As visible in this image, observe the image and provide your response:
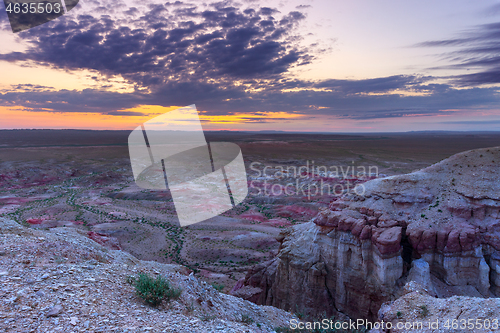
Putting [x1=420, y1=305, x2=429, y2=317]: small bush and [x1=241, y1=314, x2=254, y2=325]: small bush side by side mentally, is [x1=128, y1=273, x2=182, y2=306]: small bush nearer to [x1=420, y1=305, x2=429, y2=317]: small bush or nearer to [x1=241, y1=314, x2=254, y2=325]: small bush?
[x1=241, y1=314, x2=254, y2=325]: small bush

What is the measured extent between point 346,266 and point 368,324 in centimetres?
362

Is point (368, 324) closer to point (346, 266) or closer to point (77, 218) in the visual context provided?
point (346, 266)

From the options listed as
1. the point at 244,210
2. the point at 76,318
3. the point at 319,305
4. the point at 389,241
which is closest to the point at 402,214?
the point at 389,241

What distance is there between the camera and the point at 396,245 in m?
15.9

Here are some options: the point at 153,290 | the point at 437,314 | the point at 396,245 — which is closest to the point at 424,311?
the point at 437,314

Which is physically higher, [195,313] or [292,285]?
[195,313]

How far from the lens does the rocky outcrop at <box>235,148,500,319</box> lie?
1530cm

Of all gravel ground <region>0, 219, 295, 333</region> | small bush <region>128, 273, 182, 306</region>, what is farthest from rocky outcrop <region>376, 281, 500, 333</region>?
small bush <region>128, 273, 182, 306</region>

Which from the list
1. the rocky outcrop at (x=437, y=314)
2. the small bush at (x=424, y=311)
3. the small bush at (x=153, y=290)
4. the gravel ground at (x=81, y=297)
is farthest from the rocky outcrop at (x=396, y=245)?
the small bush at (x=153, y=290)

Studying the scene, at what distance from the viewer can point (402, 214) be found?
1811cm

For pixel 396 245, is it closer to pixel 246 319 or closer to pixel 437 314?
pixel 437 314

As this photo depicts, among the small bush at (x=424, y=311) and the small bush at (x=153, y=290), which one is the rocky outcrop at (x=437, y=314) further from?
the small bush at (x=153, y=290)

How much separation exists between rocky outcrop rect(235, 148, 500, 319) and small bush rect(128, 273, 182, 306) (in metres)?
13.2

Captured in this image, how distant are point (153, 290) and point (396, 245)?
14399mm
